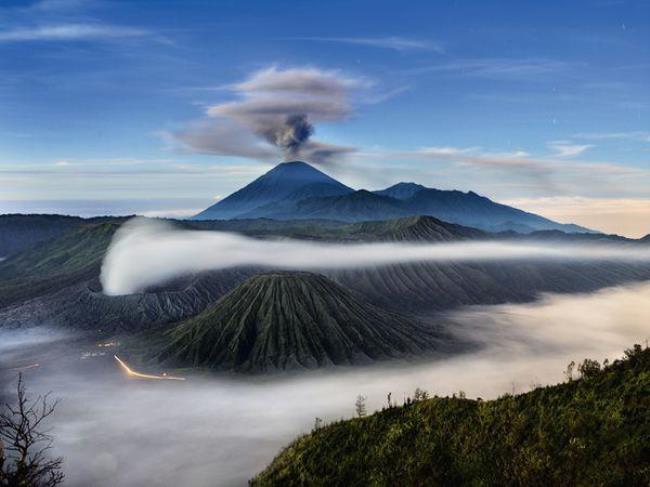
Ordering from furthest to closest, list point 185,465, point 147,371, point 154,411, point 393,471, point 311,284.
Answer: point 311,284 < point 147,371 < point 154,411 < point 185,465 < point 393,471

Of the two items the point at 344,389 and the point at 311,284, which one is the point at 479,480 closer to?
the point at 344,389

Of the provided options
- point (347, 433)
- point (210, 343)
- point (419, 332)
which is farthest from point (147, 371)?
point (347, 433)

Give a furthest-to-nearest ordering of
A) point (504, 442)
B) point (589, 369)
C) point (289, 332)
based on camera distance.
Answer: point (289, 332), point (589, 369), point (504, 442)

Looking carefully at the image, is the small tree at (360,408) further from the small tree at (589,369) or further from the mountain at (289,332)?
the mountain at (289,332)

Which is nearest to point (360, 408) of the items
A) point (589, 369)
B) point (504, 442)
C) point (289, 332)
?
point (504, 442)

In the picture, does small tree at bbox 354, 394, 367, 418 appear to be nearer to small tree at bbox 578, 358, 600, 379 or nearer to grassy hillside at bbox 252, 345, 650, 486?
grassy hillside at bbox 252, 345, 650, 486

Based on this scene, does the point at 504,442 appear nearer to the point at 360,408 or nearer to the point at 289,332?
the point at 360,408
